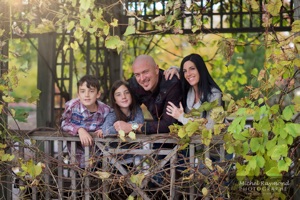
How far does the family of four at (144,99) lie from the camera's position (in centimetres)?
657

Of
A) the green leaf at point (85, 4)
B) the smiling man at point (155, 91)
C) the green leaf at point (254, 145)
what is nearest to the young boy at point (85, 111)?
the smiling man at point (155, 91)

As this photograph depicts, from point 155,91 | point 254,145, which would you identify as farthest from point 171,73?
point 254,145

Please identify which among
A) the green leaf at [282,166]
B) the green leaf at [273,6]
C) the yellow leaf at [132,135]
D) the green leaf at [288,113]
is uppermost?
the green leaf at [273,6]

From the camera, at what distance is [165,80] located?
681 cm

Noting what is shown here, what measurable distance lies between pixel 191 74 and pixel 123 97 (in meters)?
0.67

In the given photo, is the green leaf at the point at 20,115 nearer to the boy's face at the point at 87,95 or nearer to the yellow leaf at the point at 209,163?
the boy's face at the point at 87,95

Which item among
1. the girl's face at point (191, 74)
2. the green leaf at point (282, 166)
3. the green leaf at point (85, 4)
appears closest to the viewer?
the green leaf at point (282, 166)

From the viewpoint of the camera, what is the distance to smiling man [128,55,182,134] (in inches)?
258

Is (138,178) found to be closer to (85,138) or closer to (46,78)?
(85,138)

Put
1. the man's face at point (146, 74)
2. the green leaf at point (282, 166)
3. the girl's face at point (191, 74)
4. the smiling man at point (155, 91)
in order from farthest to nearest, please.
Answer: the man's face at point (146, 74), the girl's face at point (191, 74), the smiling man at point (155, 91), the green leaf at point (282, 166)

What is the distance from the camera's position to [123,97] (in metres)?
6.83

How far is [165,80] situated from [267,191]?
1407 millimetres

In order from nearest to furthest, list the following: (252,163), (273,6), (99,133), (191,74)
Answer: (252,163)
(273,6)
(99,133)
(191,74)

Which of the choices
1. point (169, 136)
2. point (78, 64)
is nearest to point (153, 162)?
point (169, 136)
